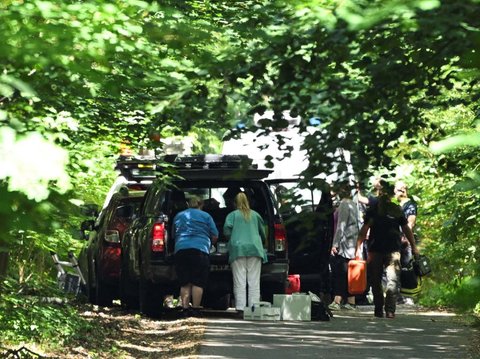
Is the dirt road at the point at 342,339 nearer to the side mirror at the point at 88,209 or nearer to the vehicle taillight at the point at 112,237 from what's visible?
the vehicle taillight at the point at 112,237

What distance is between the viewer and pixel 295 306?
18656 mm

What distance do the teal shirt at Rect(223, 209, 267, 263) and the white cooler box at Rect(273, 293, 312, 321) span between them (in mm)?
698

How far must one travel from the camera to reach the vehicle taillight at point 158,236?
18.7m

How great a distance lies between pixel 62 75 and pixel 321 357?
7.62m

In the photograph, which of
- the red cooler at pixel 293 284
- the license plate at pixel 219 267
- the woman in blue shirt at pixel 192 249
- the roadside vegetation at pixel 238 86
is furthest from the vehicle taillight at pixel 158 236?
the roadside vegetation at pixel 238 86

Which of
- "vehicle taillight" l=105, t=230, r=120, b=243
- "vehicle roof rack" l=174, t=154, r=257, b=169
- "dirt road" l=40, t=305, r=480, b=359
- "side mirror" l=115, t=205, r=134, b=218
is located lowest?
"dirt road" l=40, t=305, r=480, b=359

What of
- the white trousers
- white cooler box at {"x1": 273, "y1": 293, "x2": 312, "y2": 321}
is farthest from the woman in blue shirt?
white cooler box at {"x1": 273, "y1": 293, "x2": 312, "y2": 321}

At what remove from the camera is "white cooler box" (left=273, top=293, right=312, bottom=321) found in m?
18.6

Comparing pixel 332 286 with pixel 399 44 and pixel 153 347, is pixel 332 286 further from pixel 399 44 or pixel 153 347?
pixel 399 44

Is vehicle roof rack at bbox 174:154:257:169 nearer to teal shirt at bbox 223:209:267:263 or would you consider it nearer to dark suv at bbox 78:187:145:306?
teal shirt at bbox 223:209:267:263

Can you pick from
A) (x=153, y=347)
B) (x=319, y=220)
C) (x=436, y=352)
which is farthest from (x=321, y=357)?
(x=319, y=220)

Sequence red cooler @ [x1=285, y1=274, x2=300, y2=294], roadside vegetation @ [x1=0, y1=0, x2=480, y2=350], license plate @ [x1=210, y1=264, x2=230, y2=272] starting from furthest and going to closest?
red cooler @ [x1=285, y1=274, x2=300, y2=294] → license plate @ [x1=210, y1=264, x2=230, y2=272] → roadside vegetation @ [x1=0, y1=0, x2=480, y2=350]

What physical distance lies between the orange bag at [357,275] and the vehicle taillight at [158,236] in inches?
121

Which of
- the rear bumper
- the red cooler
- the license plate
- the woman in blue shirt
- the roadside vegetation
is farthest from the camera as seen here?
the red cooler
